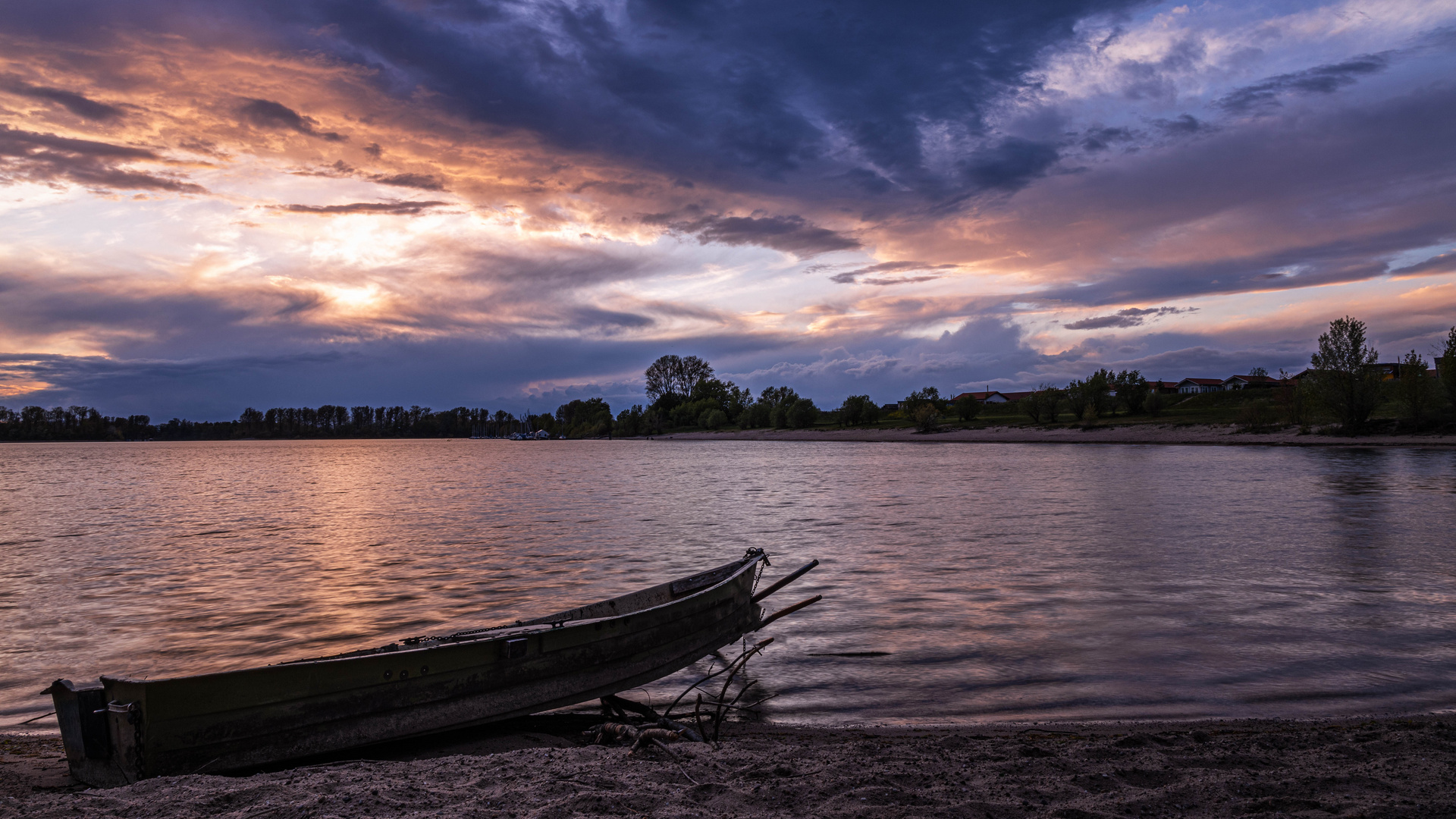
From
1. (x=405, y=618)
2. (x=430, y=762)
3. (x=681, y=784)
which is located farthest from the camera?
(x=405, y=618)

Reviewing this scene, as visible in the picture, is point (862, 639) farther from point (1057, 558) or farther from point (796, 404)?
point (796, 404)

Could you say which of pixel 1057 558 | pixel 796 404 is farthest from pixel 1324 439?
pixel 796 404

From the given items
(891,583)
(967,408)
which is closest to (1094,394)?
(967,408)

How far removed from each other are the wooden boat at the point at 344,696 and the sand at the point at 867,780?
28 cm

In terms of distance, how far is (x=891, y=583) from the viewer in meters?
17.3

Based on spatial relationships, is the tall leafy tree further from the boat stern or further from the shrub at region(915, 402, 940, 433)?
the boat stern

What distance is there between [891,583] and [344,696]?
12872 mm

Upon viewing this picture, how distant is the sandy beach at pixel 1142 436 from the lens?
257ft

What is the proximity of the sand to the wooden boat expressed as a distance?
28 cm

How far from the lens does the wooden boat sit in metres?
6.38

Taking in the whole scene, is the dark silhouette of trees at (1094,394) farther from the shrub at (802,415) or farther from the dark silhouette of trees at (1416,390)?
the shrub at (802,415)

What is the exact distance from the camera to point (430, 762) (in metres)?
7.02

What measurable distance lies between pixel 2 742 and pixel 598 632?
677 cm

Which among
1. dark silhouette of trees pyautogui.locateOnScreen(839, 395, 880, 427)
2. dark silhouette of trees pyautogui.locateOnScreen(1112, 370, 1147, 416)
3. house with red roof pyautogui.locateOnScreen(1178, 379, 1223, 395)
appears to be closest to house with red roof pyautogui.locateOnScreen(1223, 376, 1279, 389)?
house with red roof pyautogui.locateOnScreen(1178, 379, 1223, 395)
